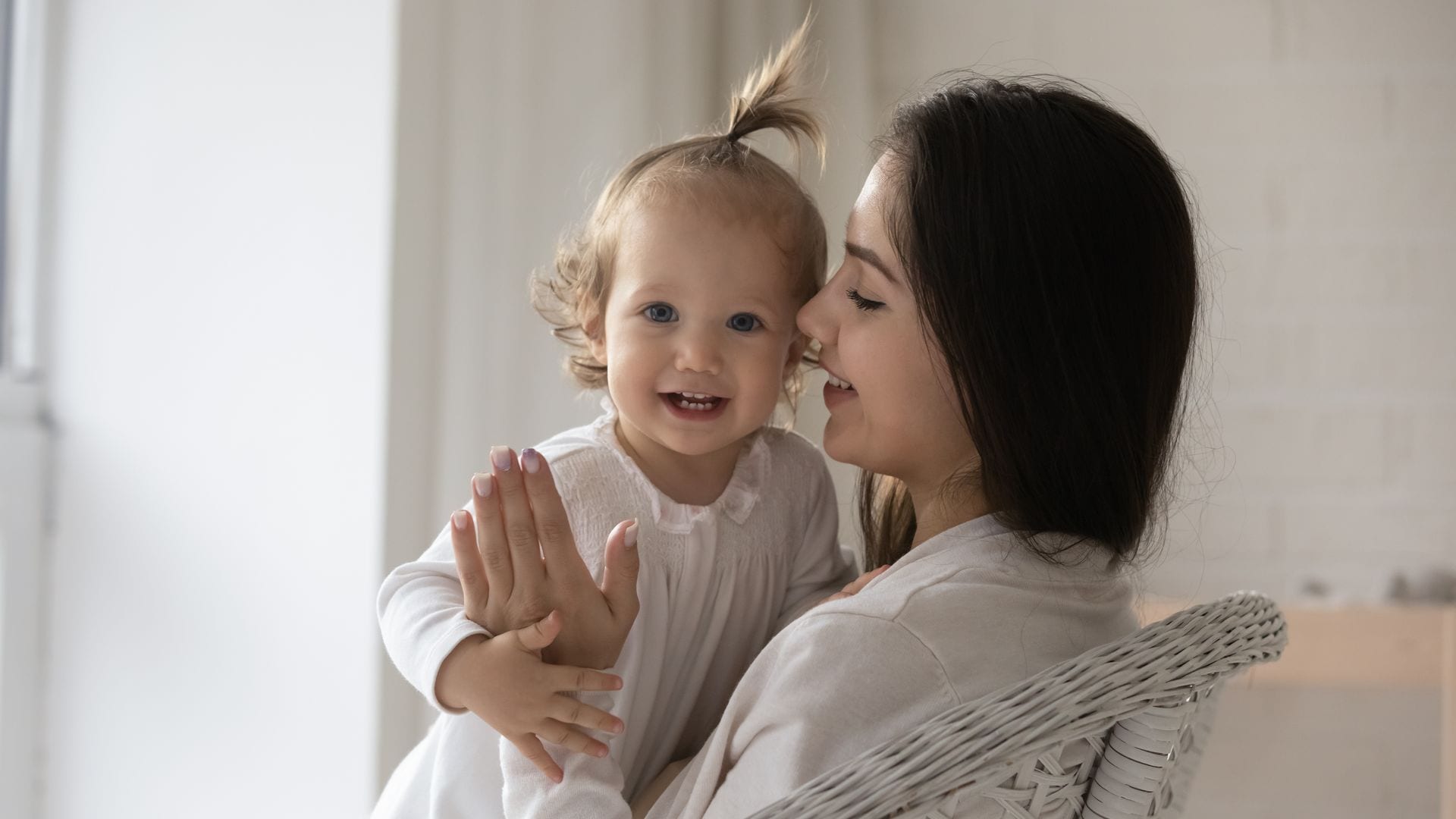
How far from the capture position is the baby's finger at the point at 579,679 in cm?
95

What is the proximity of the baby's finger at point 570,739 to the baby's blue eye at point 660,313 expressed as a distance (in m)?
0.40

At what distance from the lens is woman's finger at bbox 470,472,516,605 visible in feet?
3.08

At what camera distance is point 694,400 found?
1.18 metres

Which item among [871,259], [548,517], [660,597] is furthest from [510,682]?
[871,259]

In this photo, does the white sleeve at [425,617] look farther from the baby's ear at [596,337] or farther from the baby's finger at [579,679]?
the baby's ear at [596,337]

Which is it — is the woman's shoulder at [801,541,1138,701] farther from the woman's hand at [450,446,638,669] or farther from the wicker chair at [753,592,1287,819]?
the woman's hand at [450,446,638,669]

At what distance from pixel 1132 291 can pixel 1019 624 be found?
0.27m

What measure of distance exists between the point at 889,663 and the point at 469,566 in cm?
35

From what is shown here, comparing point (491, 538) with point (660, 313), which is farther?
point (660, 313)

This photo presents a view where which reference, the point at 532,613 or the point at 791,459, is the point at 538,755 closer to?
the point at 532,613

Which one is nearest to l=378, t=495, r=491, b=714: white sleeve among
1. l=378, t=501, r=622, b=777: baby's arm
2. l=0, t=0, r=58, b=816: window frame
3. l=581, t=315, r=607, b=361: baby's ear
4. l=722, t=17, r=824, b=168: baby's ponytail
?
l=378, t=501, r=622, b=777: baby's arm

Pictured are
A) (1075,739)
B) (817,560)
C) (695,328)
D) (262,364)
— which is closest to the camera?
(1075,739)

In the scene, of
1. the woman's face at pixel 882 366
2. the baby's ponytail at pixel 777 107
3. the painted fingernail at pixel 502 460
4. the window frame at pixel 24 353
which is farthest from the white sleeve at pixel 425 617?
the window frame at pixel 24 353

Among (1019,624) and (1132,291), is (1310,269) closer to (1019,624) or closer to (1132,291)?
(1132,291)
